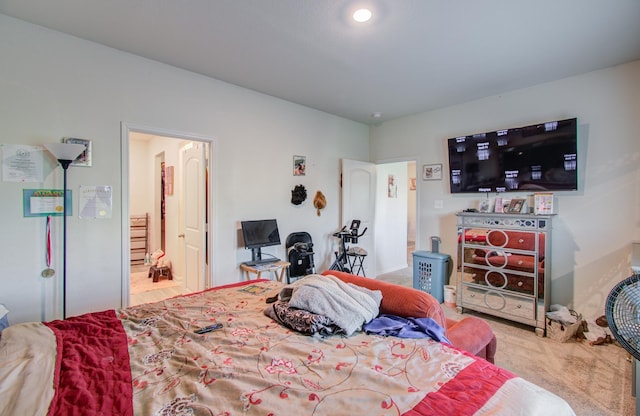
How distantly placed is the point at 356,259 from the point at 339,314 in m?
3.29

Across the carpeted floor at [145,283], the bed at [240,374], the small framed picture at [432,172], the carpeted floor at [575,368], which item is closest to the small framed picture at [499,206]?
the small framed picture at [432,172]

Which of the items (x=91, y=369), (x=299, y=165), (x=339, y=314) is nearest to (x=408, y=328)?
(x=339, y=314)

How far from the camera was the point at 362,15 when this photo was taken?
79.9 inches

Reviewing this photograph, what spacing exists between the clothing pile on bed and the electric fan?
29.5 inches

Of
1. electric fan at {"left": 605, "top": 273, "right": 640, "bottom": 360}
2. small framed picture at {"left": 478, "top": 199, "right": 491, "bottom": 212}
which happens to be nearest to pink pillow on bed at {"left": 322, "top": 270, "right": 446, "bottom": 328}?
electric fan at {"left": 605, "top": 273, "right": 640, "bottom": 360}

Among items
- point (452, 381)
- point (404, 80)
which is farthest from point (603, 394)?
point (404, 80)

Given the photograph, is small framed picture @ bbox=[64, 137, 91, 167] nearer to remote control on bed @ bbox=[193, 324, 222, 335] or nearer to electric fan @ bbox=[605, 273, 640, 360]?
remote control on bed @ bbox=[193, 324, 222, 335]

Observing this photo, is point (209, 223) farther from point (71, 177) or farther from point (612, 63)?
point (612, 63)

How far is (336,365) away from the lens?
3.68 ft

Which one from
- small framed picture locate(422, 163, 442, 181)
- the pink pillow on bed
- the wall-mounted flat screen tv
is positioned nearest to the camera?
the pink pillow on bed

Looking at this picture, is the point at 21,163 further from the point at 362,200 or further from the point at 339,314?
the point at 362,200

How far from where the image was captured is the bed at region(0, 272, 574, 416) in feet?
2.94

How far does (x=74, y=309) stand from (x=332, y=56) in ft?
10.3

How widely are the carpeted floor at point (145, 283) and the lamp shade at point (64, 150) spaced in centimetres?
257
